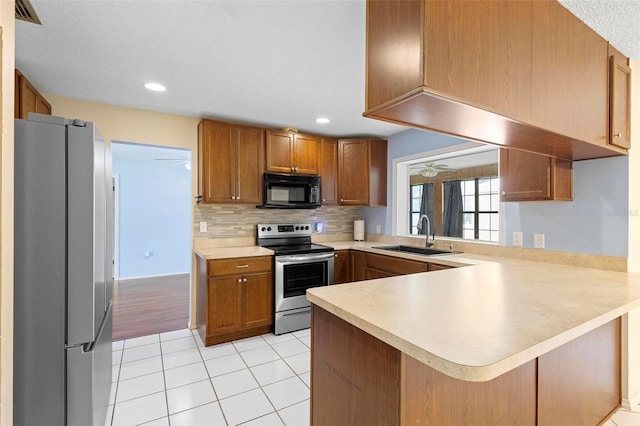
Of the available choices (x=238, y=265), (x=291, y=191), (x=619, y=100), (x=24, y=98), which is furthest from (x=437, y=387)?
(x=24, y=98)

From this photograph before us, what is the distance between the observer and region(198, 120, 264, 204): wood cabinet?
3.12m

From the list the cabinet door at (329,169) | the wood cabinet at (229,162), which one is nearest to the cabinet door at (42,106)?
the wood cabinet at (229,162)

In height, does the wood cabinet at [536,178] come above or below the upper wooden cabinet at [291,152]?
below

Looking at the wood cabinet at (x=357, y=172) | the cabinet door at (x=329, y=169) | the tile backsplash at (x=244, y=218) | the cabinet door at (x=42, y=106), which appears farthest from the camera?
the wood cabinet at (x=357, y=172)

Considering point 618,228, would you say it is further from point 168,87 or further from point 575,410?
point 168,87

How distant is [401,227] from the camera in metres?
3.96

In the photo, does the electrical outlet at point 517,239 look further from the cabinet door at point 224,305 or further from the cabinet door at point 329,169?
the cabinet door at point 224,305

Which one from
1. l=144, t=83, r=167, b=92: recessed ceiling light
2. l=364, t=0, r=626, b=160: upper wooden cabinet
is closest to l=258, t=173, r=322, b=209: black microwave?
l=144, t=83, r=167, b=92: recessed ceiling light

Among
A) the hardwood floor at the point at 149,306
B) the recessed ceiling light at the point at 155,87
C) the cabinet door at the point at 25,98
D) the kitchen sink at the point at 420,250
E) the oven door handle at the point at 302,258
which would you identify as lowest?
the hardwood floor at the point at 149,306

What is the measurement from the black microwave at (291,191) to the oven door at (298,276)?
26.5 inches

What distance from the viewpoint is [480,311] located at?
43.7 inches

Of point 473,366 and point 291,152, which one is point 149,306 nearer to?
point 291,152

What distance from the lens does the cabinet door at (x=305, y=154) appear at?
11.9 ft

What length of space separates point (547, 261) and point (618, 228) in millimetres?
504
